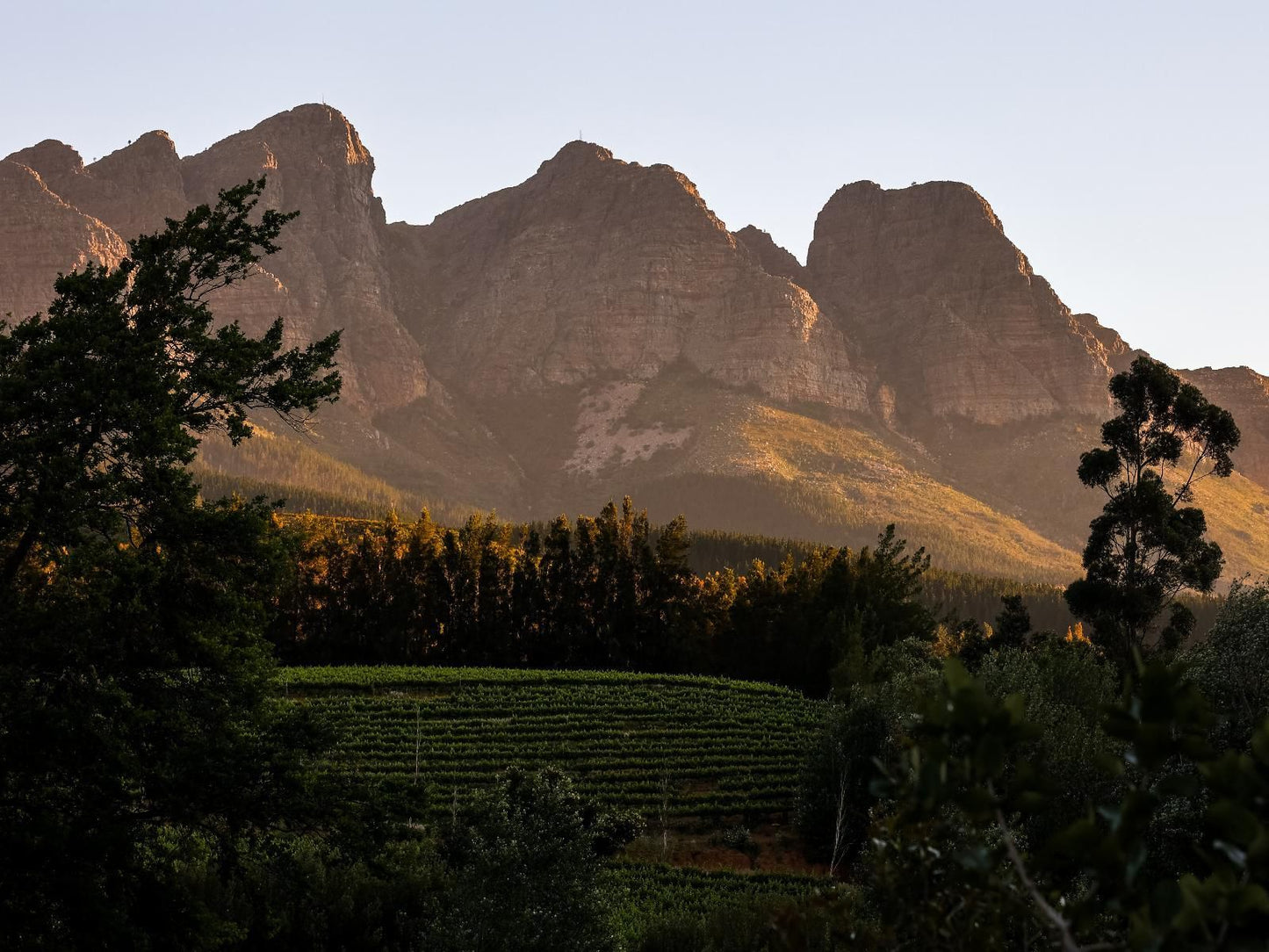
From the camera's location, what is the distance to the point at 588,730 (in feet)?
208

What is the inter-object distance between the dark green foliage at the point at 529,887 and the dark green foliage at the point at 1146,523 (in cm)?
3104

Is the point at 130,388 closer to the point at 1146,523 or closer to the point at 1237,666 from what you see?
the point at 1237,666

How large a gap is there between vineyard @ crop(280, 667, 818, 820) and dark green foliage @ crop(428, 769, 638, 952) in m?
24.2

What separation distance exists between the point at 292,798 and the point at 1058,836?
567 inches

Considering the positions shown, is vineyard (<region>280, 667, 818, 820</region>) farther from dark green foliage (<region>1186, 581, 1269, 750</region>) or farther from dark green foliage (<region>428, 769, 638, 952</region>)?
dark green foliage (<region>428, 769, 638, 952</region>)

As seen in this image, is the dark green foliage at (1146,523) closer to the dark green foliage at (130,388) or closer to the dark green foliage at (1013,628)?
the dark green foliage at (1013,628)

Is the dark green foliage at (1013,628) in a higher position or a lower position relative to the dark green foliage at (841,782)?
higher

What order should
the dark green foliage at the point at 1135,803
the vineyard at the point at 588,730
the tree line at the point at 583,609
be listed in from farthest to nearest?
the tree line at the point at 583,609, the vineyard at the point at 588,730, the dark green foliage at the point at 1135,803

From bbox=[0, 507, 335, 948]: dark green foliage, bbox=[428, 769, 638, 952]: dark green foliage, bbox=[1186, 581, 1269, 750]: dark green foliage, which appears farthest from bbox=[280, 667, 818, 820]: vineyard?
bbox=[0, 507, 335, 948]: dark green foliage

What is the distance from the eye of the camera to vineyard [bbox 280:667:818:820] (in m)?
52.7

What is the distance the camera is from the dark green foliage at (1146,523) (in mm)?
45375

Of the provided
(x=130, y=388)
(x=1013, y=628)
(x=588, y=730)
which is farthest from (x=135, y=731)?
(x=1013, y=628)

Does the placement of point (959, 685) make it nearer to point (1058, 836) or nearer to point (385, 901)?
point (1058, 836)

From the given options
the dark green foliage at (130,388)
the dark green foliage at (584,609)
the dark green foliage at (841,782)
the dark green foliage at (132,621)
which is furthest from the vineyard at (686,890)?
the dark green foliage at (584,609)
